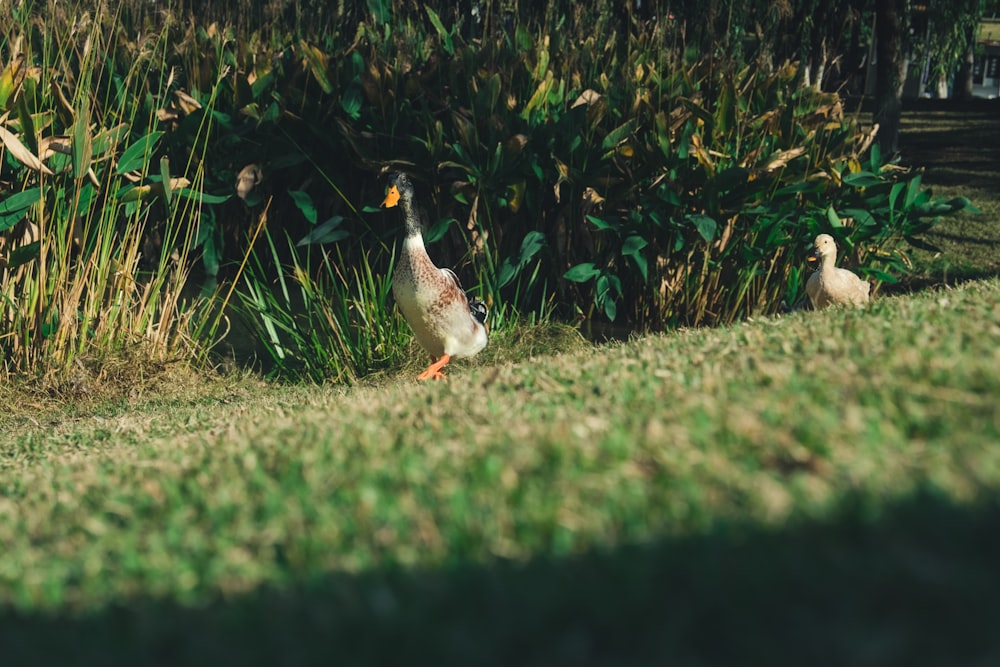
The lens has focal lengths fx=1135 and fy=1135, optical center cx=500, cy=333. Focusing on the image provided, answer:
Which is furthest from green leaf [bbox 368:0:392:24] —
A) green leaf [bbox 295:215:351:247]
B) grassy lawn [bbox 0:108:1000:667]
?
grassy lawn [bbox 0:108:1000:667]

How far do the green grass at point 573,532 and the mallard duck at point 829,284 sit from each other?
111 inches

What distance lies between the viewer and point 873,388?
3.52 meters

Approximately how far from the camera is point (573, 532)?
2.65 metres

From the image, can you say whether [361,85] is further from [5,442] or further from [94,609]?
[94,609]

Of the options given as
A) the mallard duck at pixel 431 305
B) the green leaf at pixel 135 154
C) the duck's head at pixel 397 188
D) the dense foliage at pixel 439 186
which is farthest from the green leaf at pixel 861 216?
the green leaf at pixel 135 154

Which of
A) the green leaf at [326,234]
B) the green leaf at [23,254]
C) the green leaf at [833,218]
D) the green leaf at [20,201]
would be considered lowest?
the green leaf at [326,234]

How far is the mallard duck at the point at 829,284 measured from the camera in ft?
23.6

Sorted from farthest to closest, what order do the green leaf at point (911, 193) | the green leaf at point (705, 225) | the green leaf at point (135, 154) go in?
the green leaf at point (911, 193) < the green leaf at point (705, 225) < the green leaf at point (135, 154)

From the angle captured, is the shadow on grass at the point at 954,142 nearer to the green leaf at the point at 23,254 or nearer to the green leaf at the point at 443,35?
the green leaf at the point at 443,35

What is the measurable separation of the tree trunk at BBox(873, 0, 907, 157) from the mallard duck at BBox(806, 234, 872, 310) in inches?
280

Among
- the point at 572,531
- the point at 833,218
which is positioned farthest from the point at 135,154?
the point at 572,531

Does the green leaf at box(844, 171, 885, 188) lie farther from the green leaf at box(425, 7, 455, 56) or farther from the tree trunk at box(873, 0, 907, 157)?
the tree trunk at box(873, 0, 907, 157)

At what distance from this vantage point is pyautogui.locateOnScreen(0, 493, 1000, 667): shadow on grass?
2111 millimetres

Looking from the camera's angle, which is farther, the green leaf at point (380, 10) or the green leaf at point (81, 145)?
the green leaf at point (380, 10)
